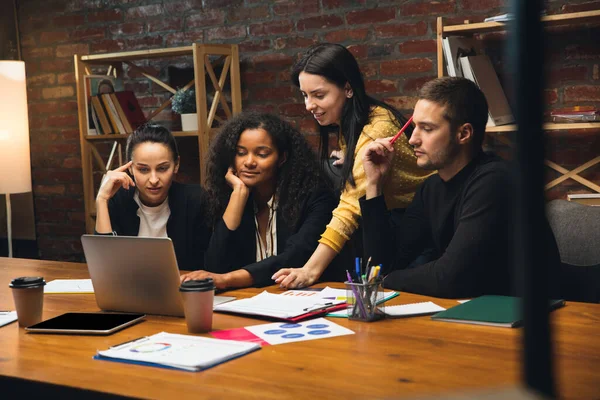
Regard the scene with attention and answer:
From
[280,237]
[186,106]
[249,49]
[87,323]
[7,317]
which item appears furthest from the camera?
[249,49]

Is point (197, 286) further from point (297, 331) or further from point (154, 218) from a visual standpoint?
point (154, 218)

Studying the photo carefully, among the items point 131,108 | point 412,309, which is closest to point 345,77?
point 412,309

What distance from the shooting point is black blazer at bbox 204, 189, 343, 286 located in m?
2.14

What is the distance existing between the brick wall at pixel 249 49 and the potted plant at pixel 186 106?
294 millimetres

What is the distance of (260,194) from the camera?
7.70 feet

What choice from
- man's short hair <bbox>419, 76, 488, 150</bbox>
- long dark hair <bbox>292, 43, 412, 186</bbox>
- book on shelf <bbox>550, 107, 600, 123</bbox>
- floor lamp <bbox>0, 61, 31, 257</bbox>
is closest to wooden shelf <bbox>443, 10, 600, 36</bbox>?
book on shelf <bbox>550, 107, 600, 123</bbox>

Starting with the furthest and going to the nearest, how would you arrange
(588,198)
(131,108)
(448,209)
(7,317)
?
1. (131,108)
2. (588,198)
3. (448,209)
4. (7,317)

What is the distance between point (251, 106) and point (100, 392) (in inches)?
107

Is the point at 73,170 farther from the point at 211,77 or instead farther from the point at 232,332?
the point at 232,332

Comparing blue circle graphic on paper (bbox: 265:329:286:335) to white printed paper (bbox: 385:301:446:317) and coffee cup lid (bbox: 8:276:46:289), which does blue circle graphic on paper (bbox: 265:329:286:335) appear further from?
coffee cup lid (bbox: 8:276:46:289)

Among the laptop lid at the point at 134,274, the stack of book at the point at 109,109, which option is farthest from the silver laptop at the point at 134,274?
the stack of book at the point at 109,109

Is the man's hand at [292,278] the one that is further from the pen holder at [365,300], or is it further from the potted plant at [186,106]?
the potted plant at [186,106]

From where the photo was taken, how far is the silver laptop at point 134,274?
149 cm

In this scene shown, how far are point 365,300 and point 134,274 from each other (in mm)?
501
